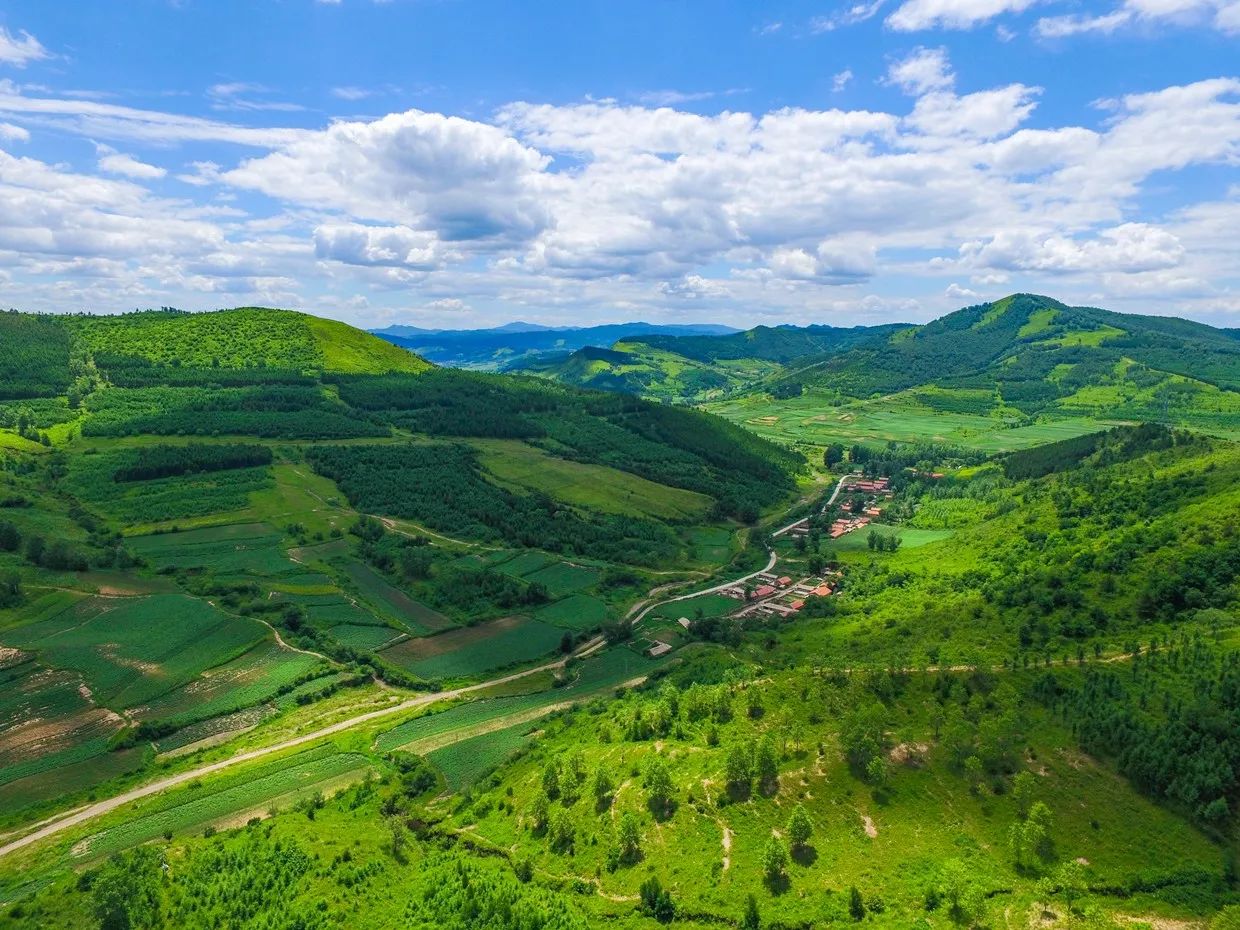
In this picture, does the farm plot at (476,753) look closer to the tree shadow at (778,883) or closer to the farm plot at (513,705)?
the farm plot at (513,705)

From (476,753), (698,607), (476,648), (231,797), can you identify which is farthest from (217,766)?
(698,607)

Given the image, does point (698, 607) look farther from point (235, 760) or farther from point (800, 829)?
point (800, 829)

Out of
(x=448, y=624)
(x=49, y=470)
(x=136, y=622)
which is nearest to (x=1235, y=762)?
(x=448, y=624)

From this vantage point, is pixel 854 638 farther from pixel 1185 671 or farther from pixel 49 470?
pixel 49 470

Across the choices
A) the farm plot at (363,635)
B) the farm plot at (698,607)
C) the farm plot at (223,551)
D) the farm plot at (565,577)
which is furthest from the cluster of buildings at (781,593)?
the farm plot at (223,551)

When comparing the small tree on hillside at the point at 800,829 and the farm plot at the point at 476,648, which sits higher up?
the small tree on hillside at the point at 800,829
